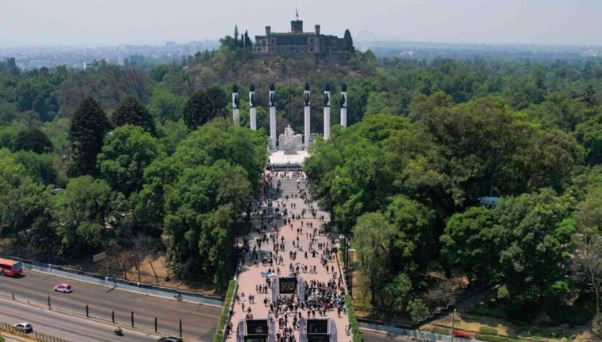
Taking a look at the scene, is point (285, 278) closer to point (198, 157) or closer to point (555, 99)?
point (198, 157)

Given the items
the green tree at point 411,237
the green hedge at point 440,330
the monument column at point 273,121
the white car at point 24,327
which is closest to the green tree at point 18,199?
the white car at point 24,327

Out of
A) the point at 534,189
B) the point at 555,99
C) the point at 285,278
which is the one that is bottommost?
the point at 285,278

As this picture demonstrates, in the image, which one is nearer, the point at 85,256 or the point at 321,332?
the point at 321,332

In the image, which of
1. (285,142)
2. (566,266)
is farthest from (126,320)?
(285,142)

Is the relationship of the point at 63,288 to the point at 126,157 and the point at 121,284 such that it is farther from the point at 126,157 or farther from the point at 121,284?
the point at 126,157

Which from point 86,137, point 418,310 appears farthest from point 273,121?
point 418,310

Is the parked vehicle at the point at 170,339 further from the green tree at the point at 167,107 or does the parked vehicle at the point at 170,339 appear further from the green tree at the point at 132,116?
the green tree at the point at 167,107

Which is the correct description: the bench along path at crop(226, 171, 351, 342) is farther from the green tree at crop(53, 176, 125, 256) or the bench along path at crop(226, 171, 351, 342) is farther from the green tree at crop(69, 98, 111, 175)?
the green tree at crop(69, 98, 111, 175)
